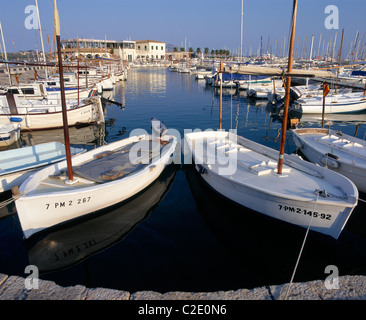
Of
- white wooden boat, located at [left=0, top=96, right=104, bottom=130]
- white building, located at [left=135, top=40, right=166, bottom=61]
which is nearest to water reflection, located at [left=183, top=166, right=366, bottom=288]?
white wooden boat, located at [left=0, top=96, right=104, bottom=130]

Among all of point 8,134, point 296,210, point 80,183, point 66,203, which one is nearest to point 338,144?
point 296,210

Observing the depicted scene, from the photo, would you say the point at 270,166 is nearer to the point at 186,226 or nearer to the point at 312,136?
the point at 186,226

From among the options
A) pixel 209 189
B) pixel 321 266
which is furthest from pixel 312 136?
pixel 321 266

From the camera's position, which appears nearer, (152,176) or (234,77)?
(152,176)

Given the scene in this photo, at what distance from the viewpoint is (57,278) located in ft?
22.0

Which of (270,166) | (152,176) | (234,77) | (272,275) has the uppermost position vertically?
(234,77)

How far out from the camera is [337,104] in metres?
27.2

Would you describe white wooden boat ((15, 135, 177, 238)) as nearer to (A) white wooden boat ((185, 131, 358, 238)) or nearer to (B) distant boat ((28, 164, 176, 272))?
(B) distant boat ((28, 164, 176, 272))

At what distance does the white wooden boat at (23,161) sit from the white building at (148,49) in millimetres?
133865

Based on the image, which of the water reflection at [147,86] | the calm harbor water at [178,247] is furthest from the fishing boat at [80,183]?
the water reflection at [147,86]

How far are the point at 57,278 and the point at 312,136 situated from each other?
15.2 m

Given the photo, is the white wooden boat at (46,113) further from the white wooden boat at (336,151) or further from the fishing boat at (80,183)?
the white wooden boat at (336,151)

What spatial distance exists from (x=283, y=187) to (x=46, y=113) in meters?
19.4
